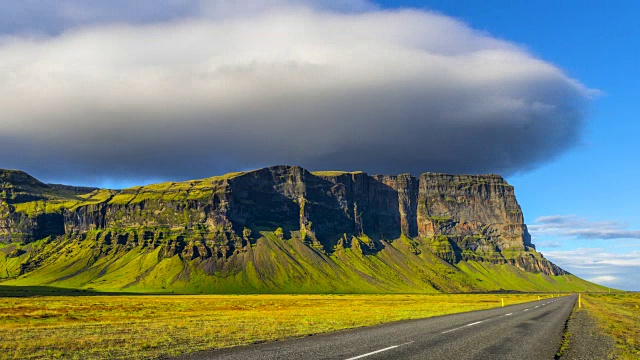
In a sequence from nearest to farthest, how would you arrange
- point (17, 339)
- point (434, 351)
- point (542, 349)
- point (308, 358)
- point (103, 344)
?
point (308, 358) < point (434, 351) < point (542, 349) < point (103, 344) < point (17, 339)

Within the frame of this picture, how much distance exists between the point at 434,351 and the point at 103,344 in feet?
65.4

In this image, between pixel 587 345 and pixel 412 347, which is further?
pixel 587 345

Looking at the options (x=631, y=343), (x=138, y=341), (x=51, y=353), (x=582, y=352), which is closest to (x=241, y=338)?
(x=138, y=341)

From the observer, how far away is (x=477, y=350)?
21.7 meters

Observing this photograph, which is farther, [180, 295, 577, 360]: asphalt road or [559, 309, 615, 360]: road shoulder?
[559, 309, 615, 360]: road shoulder

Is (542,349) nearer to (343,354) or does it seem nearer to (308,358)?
(343,354)

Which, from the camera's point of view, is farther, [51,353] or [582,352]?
[51,353]

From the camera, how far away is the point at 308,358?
63.6 feet

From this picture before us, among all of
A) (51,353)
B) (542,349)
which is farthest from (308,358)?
(51,353)

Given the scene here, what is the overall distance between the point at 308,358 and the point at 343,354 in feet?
5.39

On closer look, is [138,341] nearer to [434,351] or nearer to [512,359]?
[434,351]

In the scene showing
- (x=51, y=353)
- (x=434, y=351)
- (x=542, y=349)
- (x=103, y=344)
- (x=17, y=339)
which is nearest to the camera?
→ (x=434, y=351)

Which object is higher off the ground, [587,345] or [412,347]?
[412,347]

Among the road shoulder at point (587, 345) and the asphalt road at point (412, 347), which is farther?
the road shoulder at point (587, 345)
